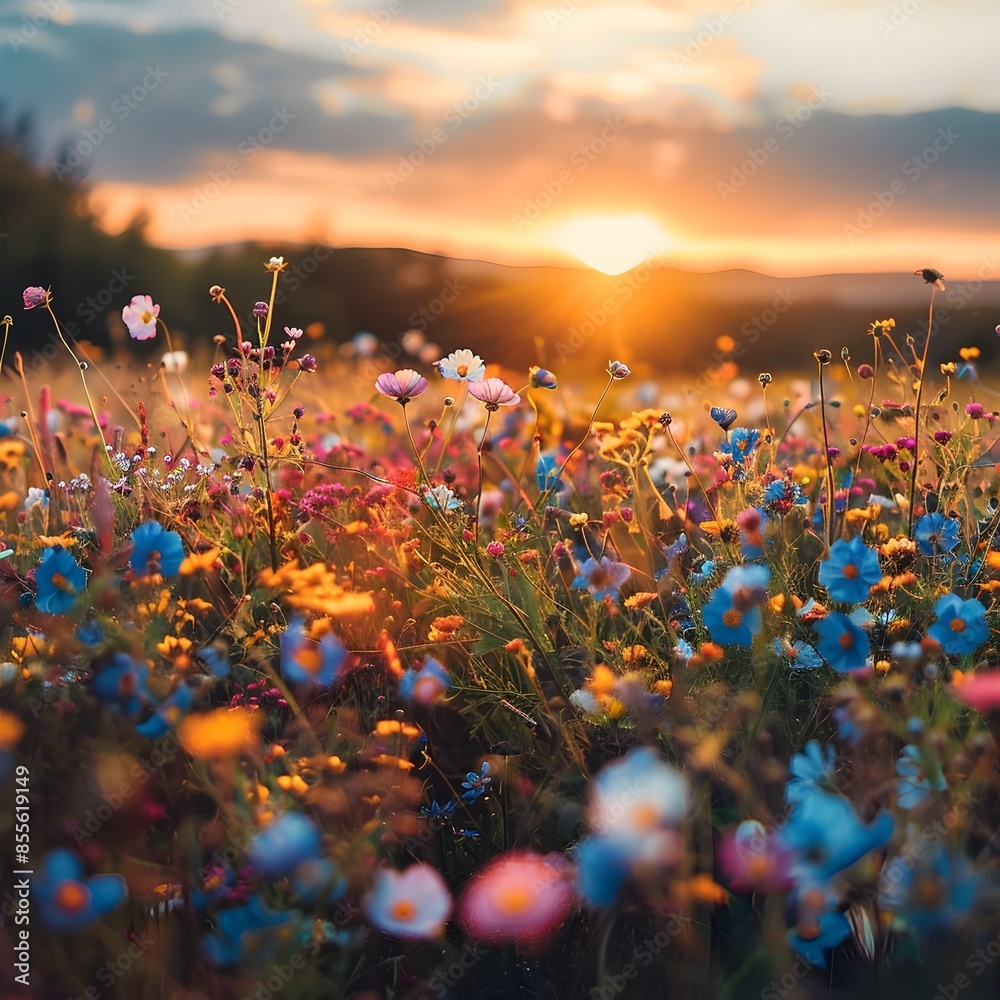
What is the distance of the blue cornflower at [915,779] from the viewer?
1073 mm

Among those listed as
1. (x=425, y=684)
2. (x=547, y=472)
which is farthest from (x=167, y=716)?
(x=547, y=472)

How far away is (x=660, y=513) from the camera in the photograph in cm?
250

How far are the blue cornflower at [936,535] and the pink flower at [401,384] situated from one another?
3.47ft

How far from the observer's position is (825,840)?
904 mm

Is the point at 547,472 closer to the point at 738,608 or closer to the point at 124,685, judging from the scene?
the point at 738,608

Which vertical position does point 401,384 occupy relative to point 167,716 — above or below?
above

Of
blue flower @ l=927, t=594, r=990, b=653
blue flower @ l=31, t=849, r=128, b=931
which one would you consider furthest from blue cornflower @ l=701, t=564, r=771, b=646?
blue flower @ l=31, t=849, r=128, b=931

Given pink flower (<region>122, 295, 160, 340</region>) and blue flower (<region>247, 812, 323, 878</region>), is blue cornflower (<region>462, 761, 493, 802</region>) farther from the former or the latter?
pink flower (<region>122, 295, 160, 340</region>)

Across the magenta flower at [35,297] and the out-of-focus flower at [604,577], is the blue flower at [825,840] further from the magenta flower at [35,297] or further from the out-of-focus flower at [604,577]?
the magenta flower at [35,297]

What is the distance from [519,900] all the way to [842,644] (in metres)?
0.68

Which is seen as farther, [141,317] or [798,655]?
[141,317]

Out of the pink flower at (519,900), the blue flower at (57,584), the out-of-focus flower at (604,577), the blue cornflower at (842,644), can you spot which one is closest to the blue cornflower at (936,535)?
the blue cornflower at (842,644)

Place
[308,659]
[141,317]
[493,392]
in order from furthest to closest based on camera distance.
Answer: [141,317] < [493,392] < [308,659]

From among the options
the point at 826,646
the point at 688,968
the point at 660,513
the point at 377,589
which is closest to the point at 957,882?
the point at 688,968
